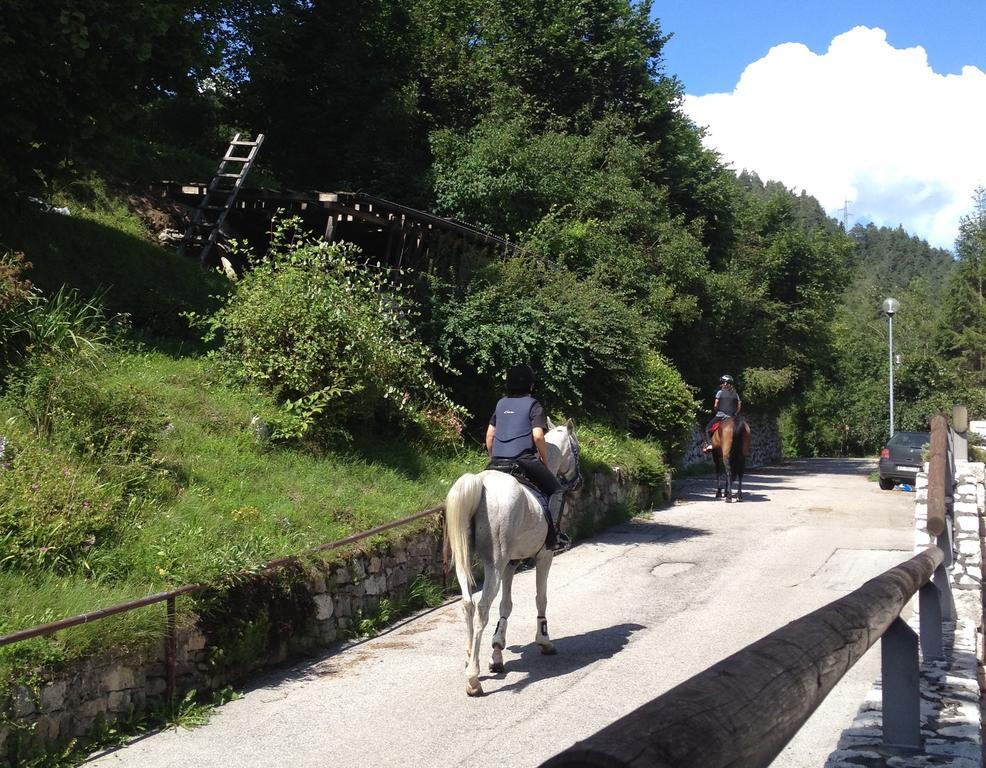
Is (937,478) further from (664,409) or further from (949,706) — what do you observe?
(664,409)

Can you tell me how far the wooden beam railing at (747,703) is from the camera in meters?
1.69

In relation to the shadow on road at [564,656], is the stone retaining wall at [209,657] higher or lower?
higher

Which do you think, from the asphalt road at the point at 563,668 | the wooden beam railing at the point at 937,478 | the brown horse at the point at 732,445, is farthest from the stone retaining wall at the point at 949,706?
the brown horse at the point at 732,445

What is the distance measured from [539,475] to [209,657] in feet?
10.9

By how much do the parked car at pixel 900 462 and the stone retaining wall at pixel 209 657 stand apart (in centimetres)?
1751

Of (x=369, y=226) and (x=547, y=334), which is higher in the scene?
(x=369, y=226)

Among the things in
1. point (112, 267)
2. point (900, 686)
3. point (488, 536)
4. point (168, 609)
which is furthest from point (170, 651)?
point (112, 267)

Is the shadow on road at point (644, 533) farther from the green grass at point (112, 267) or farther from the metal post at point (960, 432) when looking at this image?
the green grass at point (112, 267)

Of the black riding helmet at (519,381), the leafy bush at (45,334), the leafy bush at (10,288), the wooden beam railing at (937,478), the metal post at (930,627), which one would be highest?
the leafy bush at (10,288)

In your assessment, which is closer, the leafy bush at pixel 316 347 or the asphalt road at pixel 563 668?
the asphalt road at pixel 563 668

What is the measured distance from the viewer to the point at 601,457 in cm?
1708

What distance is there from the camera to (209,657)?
25.4 feet

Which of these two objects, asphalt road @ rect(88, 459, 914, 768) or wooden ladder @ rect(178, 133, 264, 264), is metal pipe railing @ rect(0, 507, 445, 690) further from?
wooden ladder @ rect(178, 133, 264, 264)

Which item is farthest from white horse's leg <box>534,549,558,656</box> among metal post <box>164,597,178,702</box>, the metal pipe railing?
metal post <box>164,597,178,702</box>
